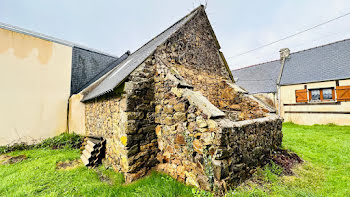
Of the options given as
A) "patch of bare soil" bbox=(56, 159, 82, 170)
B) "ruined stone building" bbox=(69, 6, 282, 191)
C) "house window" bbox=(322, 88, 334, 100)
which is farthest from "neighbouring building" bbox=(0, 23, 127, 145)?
"house window" bbox=(322, 88, 334, 100)

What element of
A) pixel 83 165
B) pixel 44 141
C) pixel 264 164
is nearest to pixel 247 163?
pixel 264 164

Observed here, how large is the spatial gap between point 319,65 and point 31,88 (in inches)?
739

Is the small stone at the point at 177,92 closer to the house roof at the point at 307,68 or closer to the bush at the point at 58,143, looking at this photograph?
the bush at the point at 58,143

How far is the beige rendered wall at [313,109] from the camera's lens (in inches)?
368

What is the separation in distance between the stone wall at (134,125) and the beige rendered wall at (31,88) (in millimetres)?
4836

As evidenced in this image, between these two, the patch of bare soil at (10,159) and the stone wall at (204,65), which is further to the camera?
the patch of bare soil at (10,159)

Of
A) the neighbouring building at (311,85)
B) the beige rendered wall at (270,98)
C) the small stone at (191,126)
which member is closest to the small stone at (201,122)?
the small stone at (191,126)

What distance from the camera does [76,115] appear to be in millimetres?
6828

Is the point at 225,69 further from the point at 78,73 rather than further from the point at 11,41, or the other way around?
the point at 11,41

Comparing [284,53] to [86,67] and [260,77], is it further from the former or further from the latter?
[86,67]

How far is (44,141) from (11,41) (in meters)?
4.52

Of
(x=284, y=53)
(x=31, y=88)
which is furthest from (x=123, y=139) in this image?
(x=284, y=53)

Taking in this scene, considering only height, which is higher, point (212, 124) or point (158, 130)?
point (212, 124)

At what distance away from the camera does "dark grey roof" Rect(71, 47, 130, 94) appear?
7.92m
